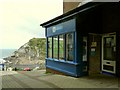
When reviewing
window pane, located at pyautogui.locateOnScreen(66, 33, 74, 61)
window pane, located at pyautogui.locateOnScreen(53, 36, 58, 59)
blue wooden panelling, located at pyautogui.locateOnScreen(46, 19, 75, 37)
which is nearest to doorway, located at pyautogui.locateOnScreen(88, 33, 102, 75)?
window pane, located at pyautogui.locateOnScreen(66, 33, 74, 61)

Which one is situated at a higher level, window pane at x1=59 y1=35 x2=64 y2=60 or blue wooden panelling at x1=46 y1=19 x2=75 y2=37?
blue wooden panelling at x1=46 y1=19 x2=75 y2=37

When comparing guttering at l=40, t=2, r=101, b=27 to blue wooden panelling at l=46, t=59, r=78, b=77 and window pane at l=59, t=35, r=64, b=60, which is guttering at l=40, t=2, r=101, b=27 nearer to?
window pane at l=59, t=35, r=64, b=60

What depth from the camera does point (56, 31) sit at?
1777 cm

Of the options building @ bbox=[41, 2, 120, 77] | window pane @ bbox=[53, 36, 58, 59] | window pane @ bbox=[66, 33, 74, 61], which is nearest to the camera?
building @ bbox=[41, 2, 120, 77]

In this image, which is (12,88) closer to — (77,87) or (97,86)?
(77,87)

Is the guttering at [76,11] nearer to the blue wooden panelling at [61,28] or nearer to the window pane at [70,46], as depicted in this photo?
the blue wooden panelling at [61,28]

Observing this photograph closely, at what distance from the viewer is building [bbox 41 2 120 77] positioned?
14.5 meters

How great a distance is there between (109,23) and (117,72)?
271 centimetres

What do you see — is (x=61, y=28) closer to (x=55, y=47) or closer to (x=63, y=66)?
(x=55, y=47)

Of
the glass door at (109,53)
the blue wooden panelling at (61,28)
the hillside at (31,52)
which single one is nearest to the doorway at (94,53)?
the glass door at (109,53)

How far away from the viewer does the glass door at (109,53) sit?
1457 centimetres

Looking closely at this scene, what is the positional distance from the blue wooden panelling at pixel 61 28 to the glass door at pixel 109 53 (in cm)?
200

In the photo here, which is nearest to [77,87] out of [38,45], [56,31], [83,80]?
[83,80]

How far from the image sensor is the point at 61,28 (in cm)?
1678
